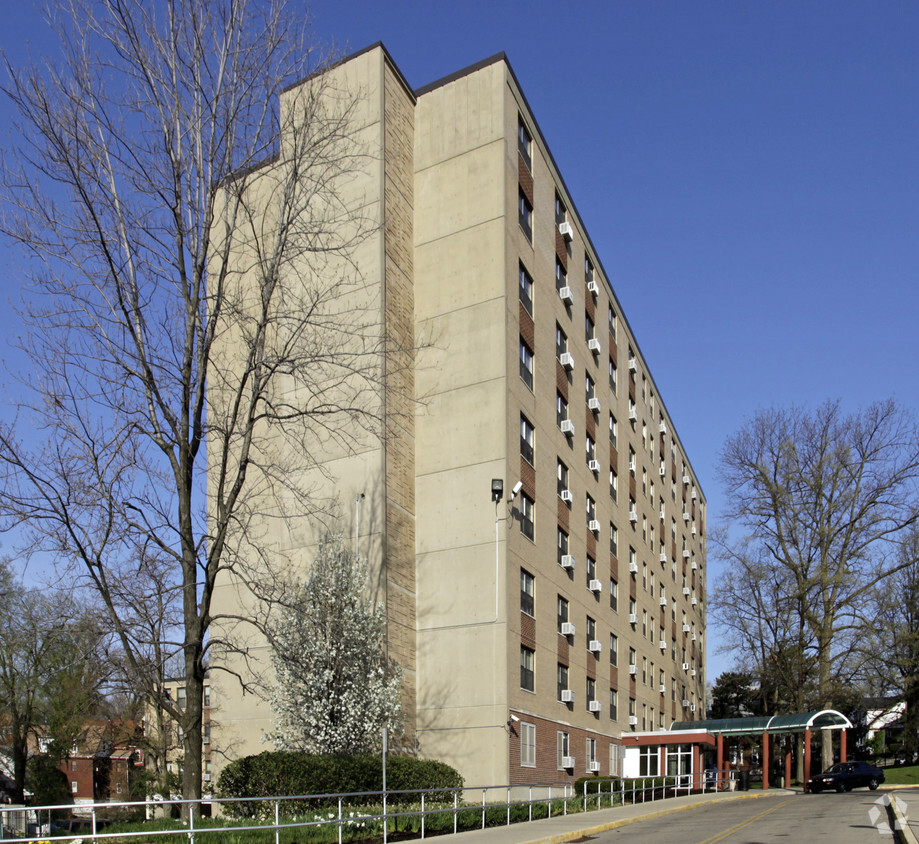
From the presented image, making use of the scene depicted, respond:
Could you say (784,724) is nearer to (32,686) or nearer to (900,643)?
(900,643)

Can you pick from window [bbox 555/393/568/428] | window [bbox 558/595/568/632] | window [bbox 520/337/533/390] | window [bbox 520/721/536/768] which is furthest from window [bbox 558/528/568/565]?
window [bbox 520/721/536/768]

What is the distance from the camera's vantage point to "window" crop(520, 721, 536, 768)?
31.4 meters

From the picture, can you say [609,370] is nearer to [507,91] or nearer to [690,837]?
[507,91]

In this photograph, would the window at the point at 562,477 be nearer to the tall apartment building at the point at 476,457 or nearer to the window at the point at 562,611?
the tall apartment building at the point at 476,457

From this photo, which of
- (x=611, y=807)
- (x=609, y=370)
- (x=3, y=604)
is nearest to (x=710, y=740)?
(x=611, y=807)

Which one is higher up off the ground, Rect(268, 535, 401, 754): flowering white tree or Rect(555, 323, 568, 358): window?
Rect(555, 323, 568, 358): window

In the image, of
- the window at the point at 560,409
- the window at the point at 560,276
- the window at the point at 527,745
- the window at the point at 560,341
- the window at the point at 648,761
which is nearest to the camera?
the window at the point at 527,745

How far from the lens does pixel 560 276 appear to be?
42.1 metres

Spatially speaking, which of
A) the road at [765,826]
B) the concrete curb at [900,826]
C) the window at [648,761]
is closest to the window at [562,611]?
the road at [765,826]

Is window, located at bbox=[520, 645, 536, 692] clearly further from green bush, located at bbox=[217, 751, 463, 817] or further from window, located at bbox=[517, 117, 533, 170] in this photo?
window, located at bbox=[517, 117, 533, 170]

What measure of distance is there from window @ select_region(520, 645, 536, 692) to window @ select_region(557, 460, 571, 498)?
7.66 m

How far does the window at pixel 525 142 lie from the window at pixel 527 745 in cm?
2138

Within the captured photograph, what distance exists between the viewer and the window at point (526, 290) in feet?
118

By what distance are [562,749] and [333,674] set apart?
44.1 ft
